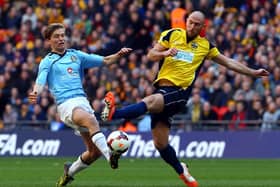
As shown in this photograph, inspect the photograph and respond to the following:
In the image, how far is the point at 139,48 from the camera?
31.5 m

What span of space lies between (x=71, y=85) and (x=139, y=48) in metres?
15.6

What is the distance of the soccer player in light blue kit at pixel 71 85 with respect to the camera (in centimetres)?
→ 1554

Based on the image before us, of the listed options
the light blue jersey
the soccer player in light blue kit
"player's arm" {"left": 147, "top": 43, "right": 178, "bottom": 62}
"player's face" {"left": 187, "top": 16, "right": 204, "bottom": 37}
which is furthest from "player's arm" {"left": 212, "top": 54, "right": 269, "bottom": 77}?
the light blue jersey

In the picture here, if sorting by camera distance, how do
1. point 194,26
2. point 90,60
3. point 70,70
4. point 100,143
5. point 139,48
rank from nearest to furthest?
point 100,143
point 194,26
point 70,70
point 90,60
point 139,48

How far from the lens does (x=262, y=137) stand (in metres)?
27.0

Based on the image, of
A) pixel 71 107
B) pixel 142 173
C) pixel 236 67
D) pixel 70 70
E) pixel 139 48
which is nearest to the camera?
pixel 71 107

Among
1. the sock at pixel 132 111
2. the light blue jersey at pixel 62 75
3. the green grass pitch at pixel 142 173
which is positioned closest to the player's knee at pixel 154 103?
the sock at pixel 132 111

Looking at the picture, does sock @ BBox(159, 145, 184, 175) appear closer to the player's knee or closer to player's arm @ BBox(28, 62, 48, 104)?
the player's knee

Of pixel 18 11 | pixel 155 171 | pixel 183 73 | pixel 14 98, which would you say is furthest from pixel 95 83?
pixel 183 73

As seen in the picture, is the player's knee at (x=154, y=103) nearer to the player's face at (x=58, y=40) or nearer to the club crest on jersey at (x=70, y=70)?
the club crest on jersey at (x=70, y=70)

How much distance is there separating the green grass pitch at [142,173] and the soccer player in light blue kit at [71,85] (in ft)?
5.05

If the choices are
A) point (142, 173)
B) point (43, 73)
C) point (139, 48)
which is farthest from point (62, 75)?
point (139, 48)

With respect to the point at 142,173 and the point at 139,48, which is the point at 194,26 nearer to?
the point at 142,173

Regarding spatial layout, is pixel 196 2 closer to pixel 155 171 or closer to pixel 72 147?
pixel 72 147
